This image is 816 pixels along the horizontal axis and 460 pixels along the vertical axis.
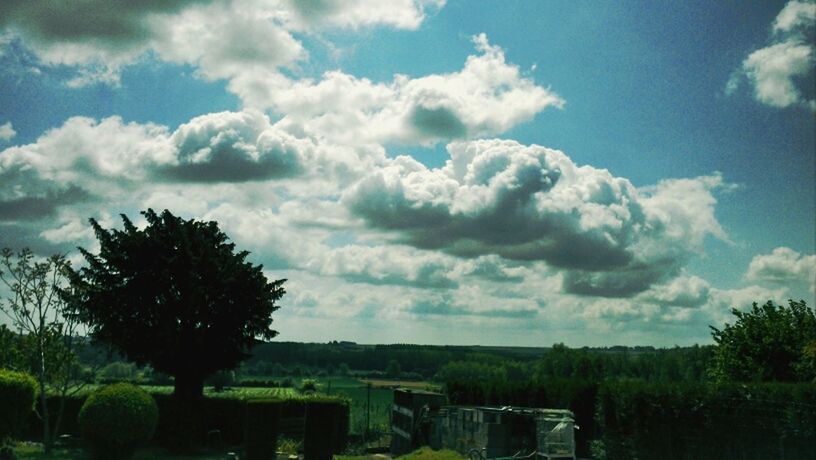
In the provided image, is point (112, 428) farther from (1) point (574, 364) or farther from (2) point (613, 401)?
(1) point (574, 364)

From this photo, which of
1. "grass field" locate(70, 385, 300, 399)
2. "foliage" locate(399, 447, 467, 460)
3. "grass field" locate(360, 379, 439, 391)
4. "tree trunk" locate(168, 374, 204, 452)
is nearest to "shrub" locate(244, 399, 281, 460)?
"foliage" locate(399, 447, 467, 460)

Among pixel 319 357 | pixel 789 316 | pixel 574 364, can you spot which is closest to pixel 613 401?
pixel 789 316

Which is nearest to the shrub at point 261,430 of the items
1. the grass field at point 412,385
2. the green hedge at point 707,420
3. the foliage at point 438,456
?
the foliage at point 438,456

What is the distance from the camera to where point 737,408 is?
65.7 ft

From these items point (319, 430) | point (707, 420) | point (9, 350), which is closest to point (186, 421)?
point (319, 430)

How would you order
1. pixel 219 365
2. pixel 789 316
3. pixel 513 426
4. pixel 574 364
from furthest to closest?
pixel 574 364 < pixel 789 316 < pixel 219 365 < pixel 513 426

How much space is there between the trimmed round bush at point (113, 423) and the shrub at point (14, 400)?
292cm

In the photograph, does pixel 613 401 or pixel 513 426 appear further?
pixel 613 401

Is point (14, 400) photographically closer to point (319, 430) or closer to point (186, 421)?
point (186, 421)

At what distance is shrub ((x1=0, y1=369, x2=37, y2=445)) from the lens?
81.0ft

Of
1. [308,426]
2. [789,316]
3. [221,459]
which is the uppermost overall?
[789,316]

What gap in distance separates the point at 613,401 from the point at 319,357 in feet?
347

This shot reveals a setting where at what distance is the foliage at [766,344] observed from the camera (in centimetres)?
3400

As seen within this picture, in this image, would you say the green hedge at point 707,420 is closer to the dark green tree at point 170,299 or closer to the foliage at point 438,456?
the foliage at point 438,456
